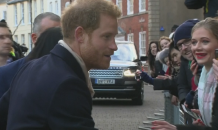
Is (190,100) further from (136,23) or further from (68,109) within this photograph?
(136,23)

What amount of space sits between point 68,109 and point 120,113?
12717mm

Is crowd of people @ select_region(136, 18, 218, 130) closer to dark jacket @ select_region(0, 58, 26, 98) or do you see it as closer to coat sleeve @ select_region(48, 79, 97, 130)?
dark jacket @ select_region(0, 58, 26, 98)

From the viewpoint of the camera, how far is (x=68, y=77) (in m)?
3.02

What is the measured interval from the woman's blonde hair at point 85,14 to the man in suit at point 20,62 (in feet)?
5.51

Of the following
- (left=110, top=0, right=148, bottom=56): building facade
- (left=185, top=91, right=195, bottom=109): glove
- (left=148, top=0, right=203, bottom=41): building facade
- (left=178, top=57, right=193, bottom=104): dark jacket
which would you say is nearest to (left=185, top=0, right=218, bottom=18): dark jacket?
(left=178, top=57, right=193, bottom=104): dark jacket


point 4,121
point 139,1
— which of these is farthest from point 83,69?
point 139,1

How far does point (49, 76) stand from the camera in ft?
10.0

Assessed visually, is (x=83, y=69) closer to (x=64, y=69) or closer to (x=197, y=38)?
(x=64, y=69)

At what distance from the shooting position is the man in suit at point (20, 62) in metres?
4.88

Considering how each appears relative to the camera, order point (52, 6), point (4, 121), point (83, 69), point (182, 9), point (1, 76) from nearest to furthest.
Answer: point (83, 69)
point (4, 121)
point (1, 76)
point (182, 9)
point (52, 6)

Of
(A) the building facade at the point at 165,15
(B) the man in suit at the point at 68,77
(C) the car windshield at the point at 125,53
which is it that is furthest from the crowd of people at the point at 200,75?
(A) the building facade at the point at 165,15

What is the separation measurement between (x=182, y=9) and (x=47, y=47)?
1653 inches

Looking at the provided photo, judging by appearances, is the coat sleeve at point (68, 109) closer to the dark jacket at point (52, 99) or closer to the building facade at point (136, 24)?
the dark jacket at point (52, 99)

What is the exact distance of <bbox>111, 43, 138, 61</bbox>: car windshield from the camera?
18.3 metres
